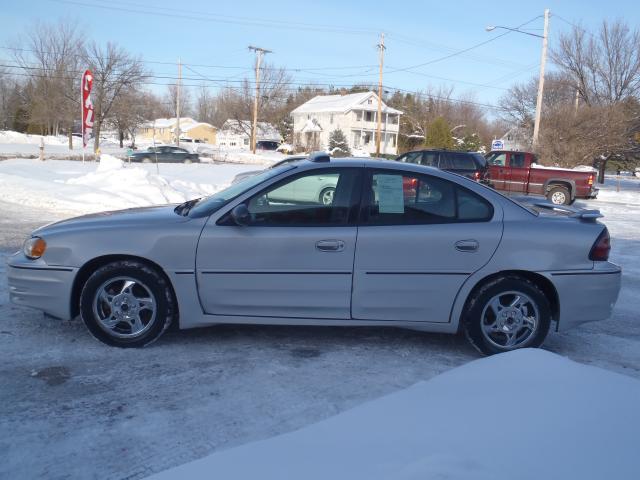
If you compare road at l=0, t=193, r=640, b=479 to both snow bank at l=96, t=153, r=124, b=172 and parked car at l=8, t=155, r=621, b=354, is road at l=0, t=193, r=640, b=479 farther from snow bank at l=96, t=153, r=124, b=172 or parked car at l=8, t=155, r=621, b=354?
snow bank at l=96, t=153, r=124, b=172

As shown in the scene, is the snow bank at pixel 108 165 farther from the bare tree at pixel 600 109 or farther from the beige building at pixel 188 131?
the beige building at pixel 188 131

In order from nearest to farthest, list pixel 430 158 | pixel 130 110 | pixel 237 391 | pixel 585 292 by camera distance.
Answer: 1. pixel 237 391
2. pixel 585 292
3. pixel 430 158
4. pixel 130 110

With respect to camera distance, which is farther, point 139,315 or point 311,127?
point 311,127

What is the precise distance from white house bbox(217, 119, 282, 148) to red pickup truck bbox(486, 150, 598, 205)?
55.0 meters

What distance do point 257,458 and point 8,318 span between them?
3884mm

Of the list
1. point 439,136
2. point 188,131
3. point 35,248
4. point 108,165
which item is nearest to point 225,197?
point 35,248

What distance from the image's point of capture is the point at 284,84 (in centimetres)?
7600

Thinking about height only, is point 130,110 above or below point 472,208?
above

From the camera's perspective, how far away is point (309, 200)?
190 inches

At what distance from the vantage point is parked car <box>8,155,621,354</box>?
459 centimetres

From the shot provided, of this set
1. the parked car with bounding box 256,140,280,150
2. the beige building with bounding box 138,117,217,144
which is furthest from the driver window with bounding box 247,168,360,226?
the beige building with bounding box 138,117,217,144

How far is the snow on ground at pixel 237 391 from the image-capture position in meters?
2.39

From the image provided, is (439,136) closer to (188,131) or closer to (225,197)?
(225,197)

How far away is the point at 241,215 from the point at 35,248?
5.47ft
